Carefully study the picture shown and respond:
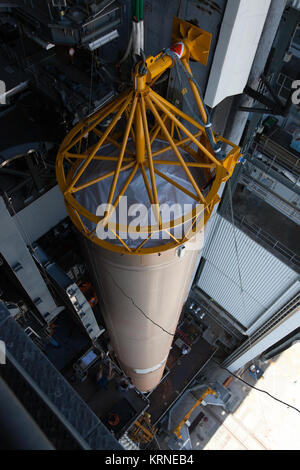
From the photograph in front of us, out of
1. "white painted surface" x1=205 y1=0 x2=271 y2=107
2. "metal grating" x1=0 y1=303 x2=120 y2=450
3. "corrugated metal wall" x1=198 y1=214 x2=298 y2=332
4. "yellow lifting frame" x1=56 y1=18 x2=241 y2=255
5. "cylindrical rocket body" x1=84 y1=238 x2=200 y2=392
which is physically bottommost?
"metal grating" x1=0 y1=303 x2=120 y2=450

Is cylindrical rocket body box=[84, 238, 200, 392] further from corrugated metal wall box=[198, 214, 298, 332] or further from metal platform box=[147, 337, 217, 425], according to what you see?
metal platform box=[147, 337, 217, 425]

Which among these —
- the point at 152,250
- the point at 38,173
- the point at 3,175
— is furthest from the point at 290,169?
the point at 3,175

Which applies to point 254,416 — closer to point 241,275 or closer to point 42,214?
point 241,275

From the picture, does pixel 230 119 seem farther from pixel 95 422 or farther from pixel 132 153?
pixel 95 422

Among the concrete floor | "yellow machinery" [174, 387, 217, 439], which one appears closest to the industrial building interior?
"yellow machinery" [174, 387, 217, 439]

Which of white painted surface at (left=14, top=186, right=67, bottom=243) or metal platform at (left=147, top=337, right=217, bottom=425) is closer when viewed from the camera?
white painted surface at (left=14, top=186, right=67, bottom=243)

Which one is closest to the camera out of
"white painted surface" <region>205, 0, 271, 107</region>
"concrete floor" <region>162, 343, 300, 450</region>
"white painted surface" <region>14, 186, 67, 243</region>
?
"white painted surface" <region>205, 0, 271, 107</region>

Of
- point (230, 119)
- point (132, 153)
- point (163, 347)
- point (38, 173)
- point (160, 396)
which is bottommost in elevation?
point (160, 396)

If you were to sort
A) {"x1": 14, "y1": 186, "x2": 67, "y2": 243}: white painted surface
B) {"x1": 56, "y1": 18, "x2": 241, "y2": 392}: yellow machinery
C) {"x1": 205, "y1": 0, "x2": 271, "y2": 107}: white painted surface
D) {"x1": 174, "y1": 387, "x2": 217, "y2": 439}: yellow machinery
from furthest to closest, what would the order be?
{"x1": 174, "y1": 387, "x2": 217, "y2": 439}: yellow machinery, {"x1": 14, "y1": 186, "x2": 67, "y2": 243}: white painted surface, {"x1": 205, "y1": 0, "x2": 271, "y2": 107}: white painted surface, {"x1": 56, "y1": 18, "x2": 241, "y2": 392}: yellow machinery

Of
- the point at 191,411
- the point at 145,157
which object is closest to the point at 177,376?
the point at 191,411
